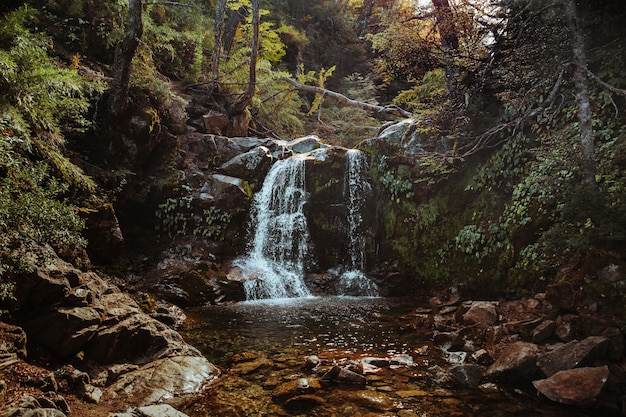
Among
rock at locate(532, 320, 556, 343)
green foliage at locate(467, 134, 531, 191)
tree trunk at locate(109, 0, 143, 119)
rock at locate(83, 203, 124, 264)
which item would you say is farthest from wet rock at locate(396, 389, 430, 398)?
tree trunk at locate(109, 0, 143, 119)

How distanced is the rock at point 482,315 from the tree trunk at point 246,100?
11435 millimetres

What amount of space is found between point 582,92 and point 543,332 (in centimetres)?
375

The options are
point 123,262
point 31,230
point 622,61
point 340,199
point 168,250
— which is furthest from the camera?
point 340,199

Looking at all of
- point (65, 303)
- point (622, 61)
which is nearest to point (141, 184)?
point (65, 303)

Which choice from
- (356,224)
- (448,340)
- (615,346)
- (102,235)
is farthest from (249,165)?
(615,346)

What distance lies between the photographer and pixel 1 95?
16.6 ft

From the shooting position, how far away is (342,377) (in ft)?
14.4

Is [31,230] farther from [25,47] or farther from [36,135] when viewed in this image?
[36,135]

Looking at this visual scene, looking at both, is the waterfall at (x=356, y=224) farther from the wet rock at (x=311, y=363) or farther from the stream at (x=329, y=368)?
the wet rock at (x=311, y=363)

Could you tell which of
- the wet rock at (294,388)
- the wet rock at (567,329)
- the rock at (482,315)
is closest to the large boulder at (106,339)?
the wet rock at (294,388)

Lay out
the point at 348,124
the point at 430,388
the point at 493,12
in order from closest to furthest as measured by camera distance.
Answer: the point at 430,388 < the point at 493,12 < the point at 348,124

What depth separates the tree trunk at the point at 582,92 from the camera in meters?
5.35

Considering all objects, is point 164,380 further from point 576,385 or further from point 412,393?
point 576,385

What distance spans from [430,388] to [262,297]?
250 inches
